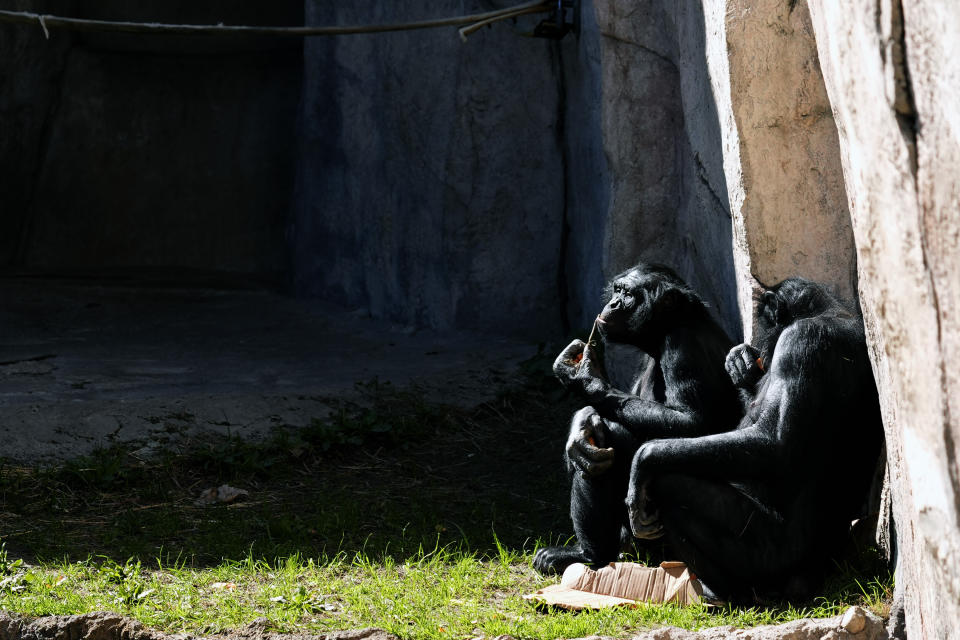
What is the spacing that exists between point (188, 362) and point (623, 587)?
14.2ft

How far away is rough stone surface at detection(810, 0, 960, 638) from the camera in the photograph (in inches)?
78.5

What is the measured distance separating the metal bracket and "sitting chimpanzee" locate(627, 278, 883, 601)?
11.1ft

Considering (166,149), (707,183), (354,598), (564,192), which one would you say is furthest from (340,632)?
(166,149)

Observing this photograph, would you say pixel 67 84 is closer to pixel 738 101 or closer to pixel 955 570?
pixel 738 101

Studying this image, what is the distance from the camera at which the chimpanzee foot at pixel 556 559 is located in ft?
12.1

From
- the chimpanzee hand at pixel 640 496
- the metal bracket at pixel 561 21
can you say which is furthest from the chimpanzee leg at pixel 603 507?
the metal bracket at pixel 561 21

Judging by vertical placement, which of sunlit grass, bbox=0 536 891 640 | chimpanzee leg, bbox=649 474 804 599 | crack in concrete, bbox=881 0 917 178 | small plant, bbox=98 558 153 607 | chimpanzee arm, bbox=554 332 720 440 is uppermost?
crack in concrete, bbox=881 0 917 178

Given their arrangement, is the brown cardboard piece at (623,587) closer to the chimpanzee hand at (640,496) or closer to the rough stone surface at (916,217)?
the chimpanzee hand at (640,496)

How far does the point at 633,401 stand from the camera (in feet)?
11.9

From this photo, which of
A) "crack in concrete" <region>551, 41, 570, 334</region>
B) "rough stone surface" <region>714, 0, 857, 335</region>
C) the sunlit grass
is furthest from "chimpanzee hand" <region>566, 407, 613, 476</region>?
"crack in concrete" <region>551, 41, 570, 334</region>

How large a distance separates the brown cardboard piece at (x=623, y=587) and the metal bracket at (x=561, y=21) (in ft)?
12.2

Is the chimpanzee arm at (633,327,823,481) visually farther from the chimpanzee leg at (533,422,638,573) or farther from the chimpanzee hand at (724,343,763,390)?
the chimpanzee leg at (533,422,638,573)

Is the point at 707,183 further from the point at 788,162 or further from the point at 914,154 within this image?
the point at 914,154

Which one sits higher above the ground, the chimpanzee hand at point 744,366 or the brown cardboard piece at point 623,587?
the chimpanzee hand at point 744,366
